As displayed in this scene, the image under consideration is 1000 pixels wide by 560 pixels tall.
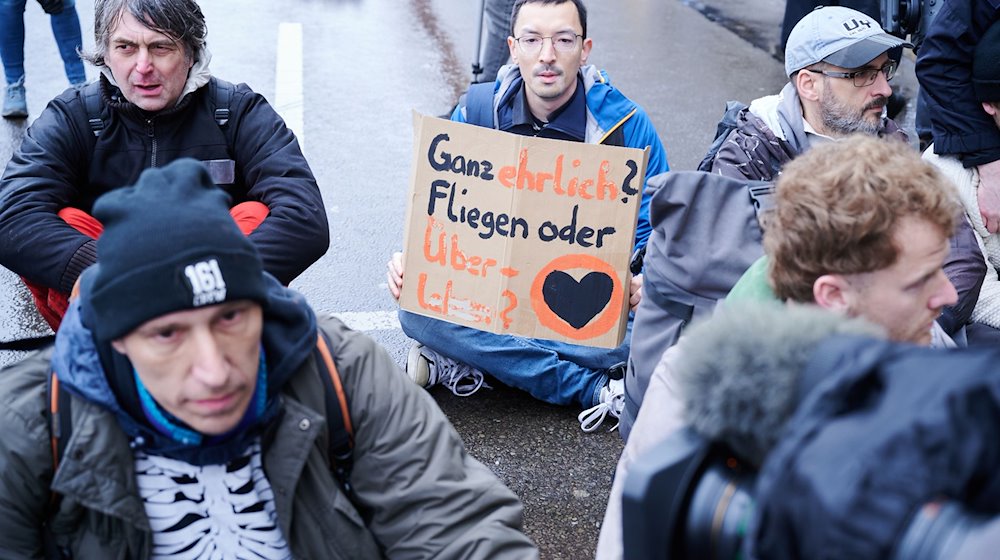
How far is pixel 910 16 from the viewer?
502 cm

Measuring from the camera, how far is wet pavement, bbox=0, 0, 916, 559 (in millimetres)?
3572

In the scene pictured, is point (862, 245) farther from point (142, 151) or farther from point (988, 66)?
point (142, 151)

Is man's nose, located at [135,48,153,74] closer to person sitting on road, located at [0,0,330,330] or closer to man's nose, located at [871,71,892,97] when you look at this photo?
person sitting on road, located at [0,0,330,330]

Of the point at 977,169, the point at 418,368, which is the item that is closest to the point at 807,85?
the point at 977,169

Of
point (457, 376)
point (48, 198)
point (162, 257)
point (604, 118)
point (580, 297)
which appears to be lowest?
point (457, 376)

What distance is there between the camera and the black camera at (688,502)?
1.20 m

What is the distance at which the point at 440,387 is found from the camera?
394cm

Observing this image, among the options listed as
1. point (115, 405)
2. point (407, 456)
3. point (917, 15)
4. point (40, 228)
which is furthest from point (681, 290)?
point (917, 15)

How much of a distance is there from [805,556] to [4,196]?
9.64 ft

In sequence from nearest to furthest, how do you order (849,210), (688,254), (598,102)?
(849,210) → (688,254) → (598,102)

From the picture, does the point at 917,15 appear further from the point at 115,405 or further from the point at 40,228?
the point at 115,405

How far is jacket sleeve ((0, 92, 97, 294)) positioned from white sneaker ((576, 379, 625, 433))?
1.69 meters

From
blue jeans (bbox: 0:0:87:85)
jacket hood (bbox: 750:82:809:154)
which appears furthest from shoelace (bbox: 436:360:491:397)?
blue jeans (bbox: 0:0:87:85)

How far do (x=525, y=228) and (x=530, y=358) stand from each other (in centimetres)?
57
